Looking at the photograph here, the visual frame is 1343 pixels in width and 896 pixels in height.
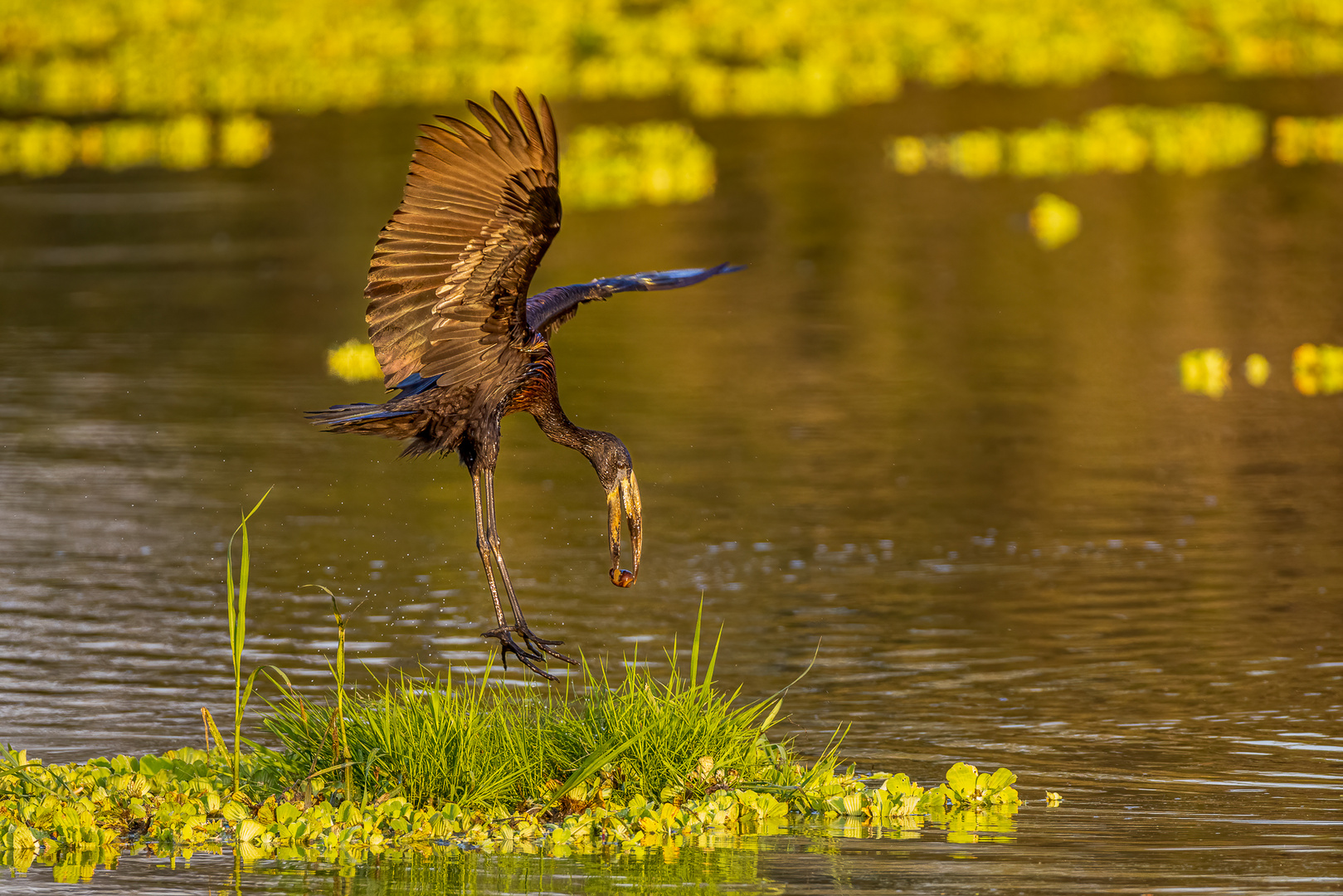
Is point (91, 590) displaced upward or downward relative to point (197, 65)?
downward

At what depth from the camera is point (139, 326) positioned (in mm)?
21312

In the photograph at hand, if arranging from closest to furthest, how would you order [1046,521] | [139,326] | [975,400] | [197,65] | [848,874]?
[848,874] → [1046,521] → [975,400] → [139,326] → [197,65]

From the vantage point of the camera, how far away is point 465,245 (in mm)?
8422

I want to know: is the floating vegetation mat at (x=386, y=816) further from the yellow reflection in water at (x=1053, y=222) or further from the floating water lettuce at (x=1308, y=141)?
the floating water lettuce at (x=1308, y=141)

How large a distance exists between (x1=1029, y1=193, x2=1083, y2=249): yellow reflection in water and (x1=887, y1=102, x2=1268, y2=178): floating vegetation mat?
3087 mm

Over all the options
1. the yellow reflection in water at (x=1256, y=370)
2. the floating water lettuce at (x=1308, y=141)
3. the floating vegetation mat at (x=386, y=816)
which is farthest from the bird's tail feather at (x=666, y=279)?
the floating water lettuce at (x=1308, y=141)

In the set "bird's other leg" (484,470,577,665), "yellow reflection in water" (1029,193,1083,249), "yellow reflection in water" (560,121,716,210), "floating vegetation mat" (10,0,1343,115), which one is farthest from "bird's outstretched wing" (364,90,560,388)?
"floating vegetation mat" (10,0,1343,115)

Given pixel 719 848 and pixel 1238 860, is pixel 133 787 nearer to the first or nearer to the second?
pixel 719 848

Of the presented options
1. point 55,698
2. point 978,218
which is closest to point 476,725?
point 55,698

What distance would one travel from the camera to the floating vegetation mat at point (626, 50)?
123 ft

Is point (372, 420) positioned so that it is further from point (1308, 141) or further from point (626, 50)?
point (626, 50)

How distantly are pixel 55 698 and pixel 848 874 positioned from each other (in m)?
4.12

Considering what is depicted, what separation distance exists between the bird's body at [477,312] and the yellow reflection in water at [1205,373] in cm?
979

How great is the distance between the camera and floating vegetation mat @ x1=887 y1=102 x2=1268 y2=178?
30188 mm
